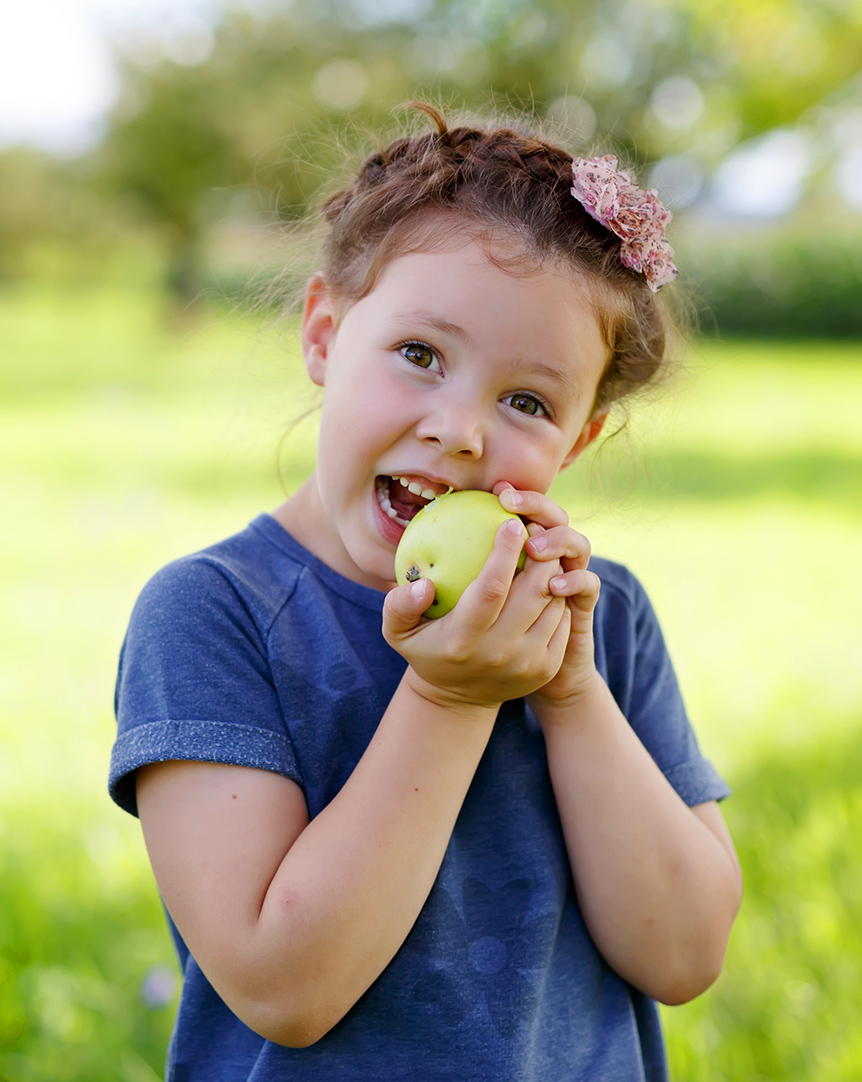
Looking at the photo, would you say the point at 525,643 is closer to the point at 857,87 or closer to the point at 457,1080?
the point at 457,1080

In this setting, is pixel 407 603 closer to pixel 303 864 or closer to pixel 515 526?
pixel 515 526

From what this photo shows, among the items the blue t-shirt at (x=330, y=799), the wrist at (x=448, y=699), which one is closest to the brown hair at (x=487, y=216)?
the blue t-shirt at (x=330, y=799)

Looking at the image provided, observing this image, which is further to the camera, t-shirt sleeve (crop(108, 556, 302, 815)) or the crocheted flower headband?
the crocheted flower headband

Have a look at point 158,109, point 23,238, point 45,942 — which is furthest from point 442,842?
point 23,238

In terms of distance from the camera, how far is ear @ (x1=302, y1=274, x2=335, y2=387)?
5.17 ft

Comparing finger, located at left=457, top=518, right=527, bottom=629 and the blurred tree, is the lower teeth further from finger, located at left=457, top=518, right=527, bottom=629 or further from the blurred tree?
the blurred tree

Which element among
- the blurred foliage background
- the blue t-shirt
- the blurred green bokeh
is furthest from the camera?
the blurred green bokeh

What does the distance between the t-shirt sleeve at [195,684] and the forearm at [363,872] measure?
0.12 m

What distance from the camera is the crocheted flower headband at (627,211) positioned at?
55.4 inches

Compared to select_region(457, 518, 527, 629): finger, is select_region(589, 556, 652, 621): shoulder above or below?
above

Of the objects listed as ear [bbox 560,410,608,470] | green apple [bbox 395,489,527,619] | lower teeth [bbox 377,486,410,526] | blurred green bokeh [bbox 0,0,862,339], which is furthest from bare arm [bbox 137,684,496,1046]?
blurred green bokeh [bbox 0,0,862,339]

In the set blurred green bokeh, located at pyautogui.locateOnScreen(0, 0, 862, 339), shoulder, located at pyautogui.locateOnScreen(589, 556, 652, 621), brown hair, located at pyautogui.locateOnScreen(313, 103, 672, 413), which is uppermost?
blurred green bokeh, located at pyautogui.locateOnScreen(0, 0, 862, 339)

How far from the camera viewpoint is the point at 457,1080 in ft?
4.10

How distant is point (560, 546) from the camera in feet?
4.07
